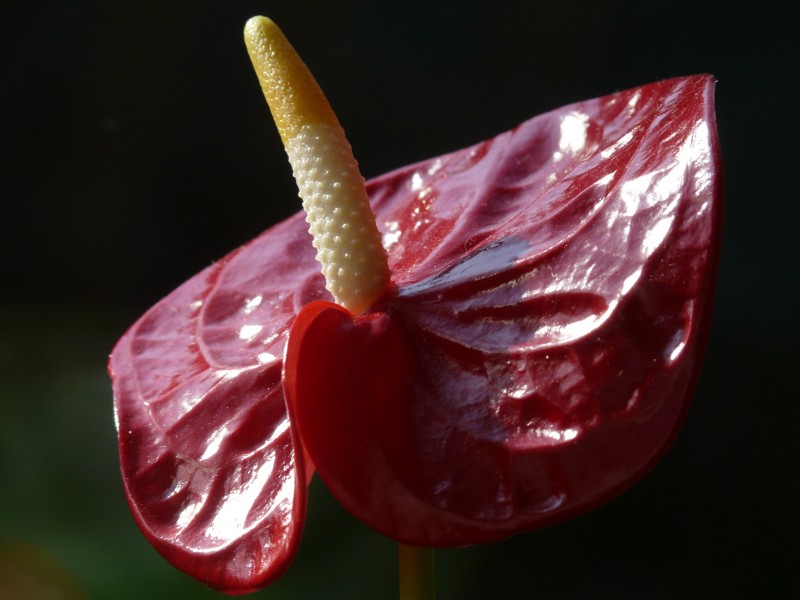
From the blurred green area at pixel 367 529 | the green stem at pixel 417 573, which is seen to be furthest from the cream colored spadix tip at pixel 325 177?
the blurred green area at pixel 367 529

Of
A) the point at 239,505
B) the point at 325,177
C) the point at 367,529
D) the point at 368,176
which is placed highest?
the point at 325,177

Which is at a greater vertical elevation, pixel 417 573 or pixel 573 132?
pixel 573 132

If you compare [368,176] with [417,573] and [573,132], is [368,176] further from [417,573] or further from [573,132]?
[417,573]

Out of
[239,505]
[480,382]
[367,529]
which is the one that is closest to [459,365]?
[480,382]

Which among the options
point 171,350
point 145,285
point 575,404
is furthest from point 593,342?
point 145,285

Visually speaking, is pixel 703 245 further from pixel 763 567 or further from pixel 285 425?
pixel 763 567

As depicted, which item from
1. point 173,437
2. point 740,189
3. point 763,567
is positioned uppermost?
point 173,437
